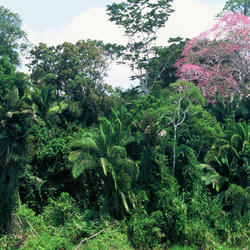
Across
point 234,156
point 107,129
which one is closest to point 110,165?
point 107,129

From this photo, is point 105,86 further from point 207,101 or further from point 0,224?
point 0,224

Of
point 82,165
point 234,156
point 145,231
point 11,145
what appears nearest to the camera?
point 11,145

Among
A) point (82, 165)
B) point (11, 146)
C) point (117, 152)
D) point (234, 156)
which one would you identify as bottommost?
point (234, 156)

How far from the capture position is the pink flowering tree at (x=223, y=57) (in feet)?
56.2

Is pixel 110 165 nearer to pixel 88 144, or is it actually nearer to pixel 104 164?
pixel 104 164

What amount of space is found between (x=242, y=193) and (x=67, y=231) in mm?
6539

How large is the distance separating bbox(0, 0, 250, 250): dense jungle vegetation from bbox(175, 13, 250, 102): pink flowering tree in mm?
53

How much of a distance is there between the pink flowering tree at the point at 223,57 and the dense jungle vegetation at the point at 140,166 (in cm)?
5

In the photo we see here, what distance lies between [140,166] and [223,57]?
29.5 feet

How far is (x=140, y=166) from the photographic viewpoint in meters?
13.4

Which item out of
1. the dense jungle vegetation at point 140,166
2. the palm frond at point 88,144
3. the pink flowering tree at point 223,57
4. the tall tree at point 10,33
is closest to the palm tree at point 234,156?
the dense jungle vegetation at point 140,166

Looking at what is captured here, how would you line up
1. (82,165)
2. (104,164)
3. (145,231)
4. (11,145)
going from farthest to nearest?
1. (82,165)
2. (104,164)
3. (145,231)
4. (11,145)

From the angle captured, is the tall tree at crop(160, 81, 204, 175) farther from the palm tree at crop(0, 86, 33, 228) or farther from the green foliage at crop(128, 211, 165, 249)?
the palm tree at crop(0, 86, 33, 228)

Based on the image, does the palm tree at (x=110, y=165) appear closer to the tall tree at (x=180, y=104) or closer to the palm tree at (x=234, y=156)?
the tall tree at (x=180, y=104)
